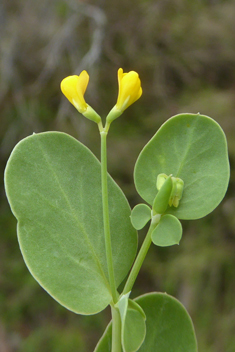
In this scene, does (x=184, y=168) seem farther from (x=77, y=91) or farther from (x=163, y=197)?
(x=77, y=91)

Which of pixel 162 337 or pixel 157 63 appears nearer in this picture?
pixel 162 337

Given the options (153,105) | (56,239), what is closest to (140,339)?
(56,239)

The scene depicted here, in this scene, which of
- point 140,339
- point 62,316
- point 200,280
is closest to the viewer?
point 140,339

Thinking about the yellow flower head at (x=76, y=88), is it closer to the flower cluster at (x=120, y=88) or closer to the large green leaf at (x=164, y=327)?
the flower cluster at (x=120, y=88)

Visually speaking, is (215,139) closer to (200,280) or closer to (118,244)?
(118,244)

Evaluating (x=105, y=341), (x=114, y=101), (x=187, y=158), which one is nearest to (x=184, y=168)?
(x=187, y=158)

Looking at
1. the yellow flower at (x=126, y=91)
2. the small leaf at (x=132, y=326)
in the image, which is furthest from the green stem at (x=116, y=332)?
the yellow flower at (x=126, y=91)

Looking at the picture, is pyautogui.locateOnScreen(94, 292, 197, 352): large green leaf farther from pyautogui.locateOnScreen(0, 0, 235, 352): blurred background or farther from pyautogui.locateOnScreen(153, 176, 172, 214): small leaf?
pyautogui.locateOnScreen(0, 0, 235, 352): blurred background
